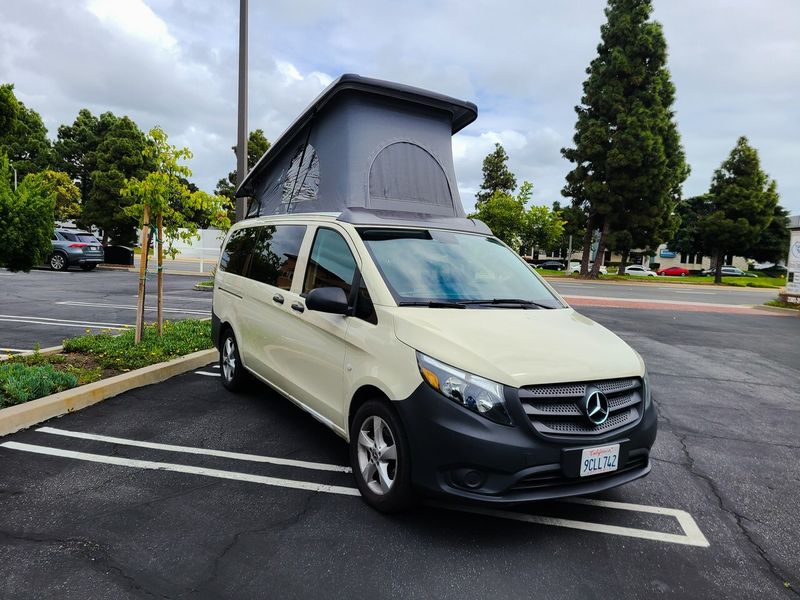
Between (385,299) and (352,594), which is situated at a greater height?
(385,299)

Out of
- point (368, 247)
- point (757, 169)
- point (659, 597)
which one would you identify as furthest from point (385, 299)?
point (757, 169)

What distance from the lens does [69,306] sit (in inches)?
467

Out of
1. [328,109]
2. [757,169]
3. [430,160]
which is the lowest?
[430,160]

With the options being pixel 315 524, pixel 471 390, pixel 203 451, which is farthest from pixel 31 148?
Answer: pixel 471 390

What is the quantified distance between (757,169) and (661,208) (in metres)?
9.65

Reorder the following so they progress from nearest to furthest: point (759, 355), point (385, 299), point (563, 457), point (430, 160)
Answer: point (563, 457)
point (385, 299)
point (430, 160)
point (759, 355)

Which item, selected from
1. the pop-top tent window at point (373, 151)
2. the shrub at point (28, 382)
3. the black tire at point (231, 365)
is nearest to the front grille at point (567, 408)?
the pop-top tent window at point (373, 151)

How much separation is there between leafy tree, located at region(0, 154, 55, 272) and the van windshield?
360 cm

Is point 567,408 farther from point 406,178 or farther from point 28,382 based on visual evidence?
point 28,382

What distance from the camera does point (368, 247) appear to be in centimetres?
387

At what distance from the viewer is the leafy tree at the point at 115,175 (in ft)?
97.6

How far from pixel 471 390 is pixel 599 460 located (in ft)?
2.75

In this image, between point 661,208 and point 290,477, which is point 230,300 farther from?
point 661,208

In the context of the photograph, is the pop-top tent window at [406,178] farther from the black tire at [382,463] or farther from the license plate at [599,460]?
the license plate at [599,460]
